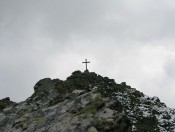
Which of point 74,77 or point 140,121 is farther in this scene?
point 74,77

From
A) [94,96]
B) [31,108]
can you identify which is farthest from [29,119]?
[94,96]

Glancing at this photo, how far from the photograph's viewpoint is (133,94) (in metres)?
46.2

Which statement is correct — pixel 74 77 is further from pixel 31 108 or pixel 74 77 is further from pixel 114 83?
pixel 31 108

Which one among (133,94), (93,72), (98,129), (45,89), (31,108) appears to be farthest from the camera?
(93,72)

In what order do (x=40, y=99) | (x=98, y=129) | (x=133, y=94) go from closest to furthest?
(x=98, y=129) < (x=40, y=99) < (x=133, y=94)

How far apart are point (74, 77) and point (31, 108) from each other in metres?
22.3

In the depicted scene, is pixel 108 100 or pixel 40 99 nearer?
pixel 108 100

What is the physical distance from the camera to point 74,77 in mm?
49000

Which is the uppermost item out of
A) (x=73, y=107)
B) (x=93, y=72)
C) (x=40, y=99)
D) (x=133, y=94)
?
(x=93, y=72)

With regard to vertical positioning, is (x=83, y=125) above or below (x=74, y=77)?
below

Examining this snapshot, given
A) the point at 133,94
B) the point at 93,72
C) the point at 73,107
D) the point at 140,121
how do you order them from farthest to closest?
the point at 93,72 → the point at 133,94 → the point at 140,121 → the point at 73,107

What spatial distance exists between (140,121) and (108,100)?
686 inches

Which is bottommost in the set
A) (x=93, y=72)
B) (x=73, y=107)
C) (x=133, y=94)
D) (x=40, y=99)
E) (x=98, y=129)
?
(x=98, y=129)

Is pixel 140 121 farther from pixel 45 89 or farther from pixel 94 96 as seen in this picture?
pixel 94 96
